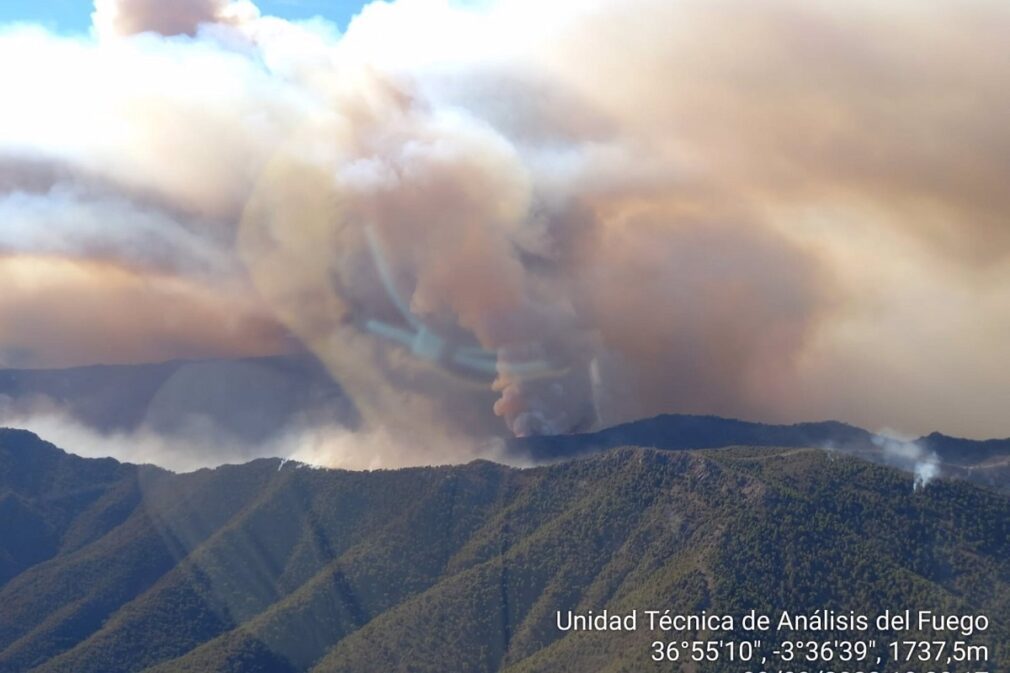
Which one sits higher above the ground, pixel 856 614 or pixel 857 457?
pixel 857 457

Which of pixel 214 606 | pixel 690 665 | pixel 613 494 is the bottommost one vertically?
pixel 690 665

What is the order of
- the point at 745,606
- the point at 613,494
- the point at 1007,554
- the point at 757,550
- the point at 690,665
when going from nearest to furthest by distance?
the point at 690,665 → the point at 745,606 → the point at 757,550 → the point at 1007,554 → the point at 613,494

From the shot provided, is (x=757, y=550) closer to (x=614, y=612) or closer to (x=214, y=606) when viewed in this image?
(x=614, y=612)

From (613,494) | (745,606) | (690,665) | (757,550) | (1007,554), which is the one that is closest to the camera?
(690,665)

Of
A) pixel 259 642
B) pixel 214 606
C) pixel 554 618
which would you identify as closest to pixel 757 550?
pixel 554 618

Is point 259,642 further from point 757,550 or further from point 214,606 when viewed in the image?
point 757,550

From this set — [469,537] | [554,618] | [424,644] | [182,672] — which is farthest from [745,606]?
[182,672]

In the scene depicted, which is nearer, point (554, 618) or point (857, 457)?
point (554, 618)
